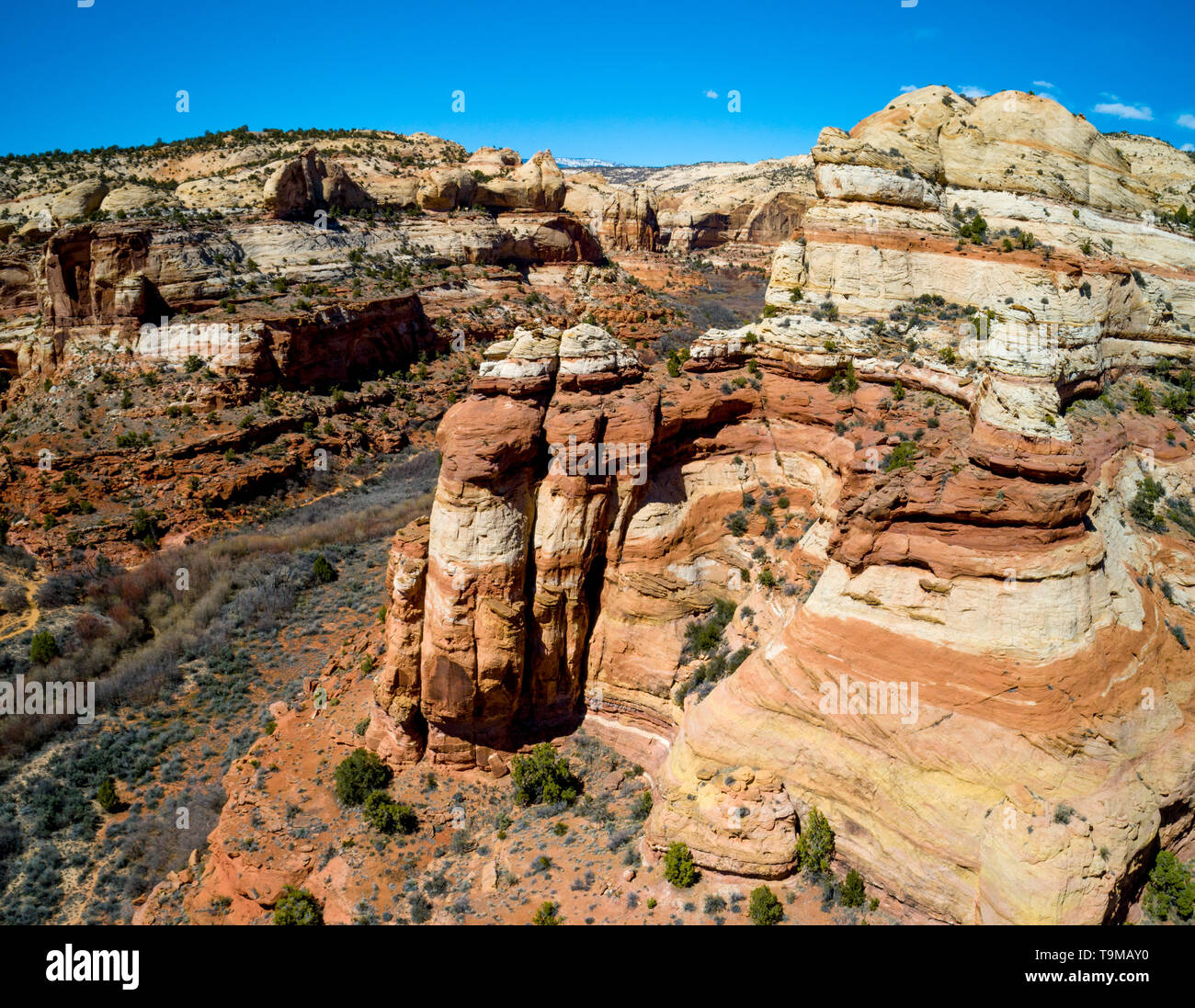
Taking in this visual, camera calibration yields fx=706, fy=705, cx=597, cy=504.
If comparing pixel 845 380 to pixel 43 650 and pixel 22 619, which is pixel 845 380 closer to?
pixel 43 650

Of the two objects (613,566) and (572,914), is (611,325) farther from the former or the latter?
(572,914)

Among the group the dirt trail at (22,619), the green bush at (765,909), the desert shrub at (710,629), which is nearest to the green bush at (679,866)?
the green bush at (765,909)

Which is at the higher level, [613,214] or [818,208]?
[613,214]

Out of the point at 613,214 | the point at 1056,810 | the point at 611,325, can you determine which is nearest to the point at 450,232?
the point at 611,325

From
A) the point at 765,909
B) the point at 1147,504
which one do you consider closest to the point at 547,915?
A: the point at 765,909

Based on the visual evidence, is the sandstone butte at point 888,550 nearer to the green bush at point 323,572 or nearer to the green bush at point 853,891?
the green bush at point 853,891

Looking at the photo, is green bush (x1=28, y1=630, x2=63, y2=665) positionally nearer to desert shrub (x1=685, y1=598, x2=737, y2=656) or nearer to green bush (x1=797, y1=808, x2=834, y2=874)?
desert shrub (x1=685, y1=598, x2=737, y2=656)

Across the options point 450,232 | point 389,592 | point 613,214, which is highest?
point 613,214
